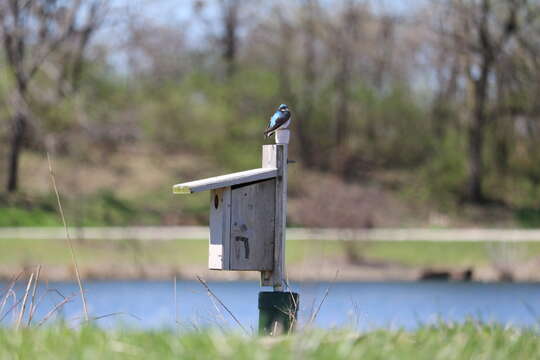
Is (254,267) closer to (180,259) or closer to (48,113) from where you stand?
(180,259)

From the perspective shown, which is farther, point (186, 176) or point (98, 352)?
point (186, 176)

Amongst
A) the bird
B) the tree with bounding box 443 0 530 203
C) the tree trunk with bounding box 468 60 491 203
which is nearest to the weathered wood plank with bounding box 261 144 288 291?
the bird

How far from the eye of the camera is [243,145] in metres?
37.4

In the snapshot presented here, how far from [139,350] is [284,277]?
141 inches

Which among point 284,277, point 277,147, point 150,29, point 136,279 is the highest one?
point 150,29

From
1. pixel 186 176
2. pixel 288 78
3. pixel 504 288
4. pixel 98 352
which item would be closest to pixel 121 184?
pixel 186 176

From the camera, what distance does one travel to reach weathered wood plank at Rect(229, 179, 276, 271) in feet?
27.0

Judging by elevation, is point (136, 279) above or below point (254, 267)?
below

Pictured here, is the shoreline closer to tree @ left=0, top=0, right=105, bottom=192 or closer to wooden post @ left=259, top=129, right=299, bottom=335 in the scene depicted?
tree @ left=0, top=0, right=105, bottom=192

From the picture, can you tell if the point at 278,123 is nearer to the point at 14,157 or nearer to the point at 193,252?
the point at 193,252

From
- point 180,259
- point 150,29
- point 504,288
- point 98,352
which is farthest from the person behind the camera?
point 150,29

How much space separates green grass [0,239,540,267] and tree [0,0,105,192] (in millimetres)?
4141

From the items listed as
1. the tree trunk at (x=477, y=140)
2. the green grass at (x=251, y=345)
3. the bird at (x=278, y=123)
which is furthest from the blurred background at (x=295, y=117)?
the green grass at (x=251, y=345)

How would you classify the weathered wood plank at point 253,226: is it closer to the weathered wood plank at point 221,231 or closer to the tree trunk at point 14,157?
the weathered wood plank at point 221,231
